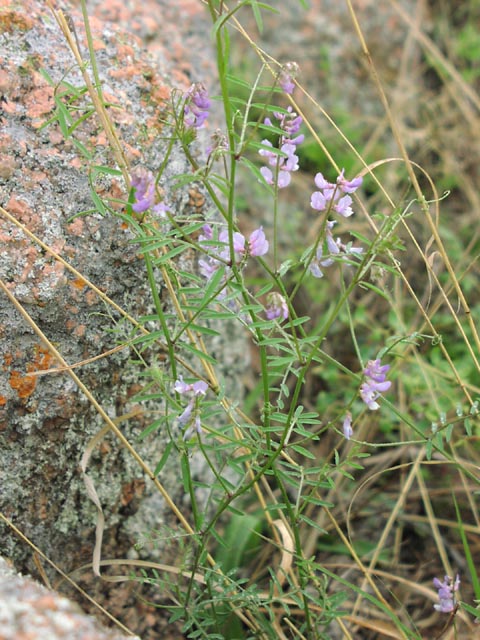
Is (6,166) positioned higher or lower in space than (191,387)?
higher

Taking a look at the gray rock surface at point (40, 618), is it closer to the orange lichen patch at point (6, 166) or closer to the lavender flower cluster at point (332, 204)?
the lavender flower cluster at point (332, 204)

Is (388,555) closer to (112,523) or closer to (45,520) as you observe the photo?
(112,523)

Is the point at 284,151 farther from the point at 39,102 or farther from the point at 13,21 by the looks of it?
the point at 13,21

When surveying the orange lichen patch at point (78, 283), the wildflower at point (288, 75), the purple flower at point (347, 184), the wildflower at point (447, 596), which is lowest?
the wildflower at point (447, 596)

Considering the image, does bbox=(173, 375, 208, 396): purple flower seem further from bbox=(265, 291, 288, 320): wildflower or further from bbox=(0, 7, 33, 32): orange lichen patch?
bbox=(0, 7, 33, 32): orange lichen patch

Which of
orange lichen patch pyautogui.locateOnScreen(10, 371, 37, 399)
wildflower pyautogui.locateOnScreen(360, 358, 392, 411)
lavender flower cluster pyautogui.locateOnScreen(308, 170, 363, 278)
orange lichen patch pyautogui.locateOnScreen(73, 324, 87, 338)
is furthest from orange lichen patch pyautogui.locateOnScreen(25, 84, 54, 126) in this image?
wildflower pyautogui.locateOnScreen(360, 358, 392, 411)

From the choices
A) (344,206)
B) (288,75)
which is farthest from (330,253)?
(288,75)

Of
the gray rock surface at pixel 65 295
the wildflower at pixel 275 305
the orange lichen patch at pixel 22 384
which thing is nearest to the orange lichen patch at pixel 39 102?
the gray rock surface at pixel 65 295
